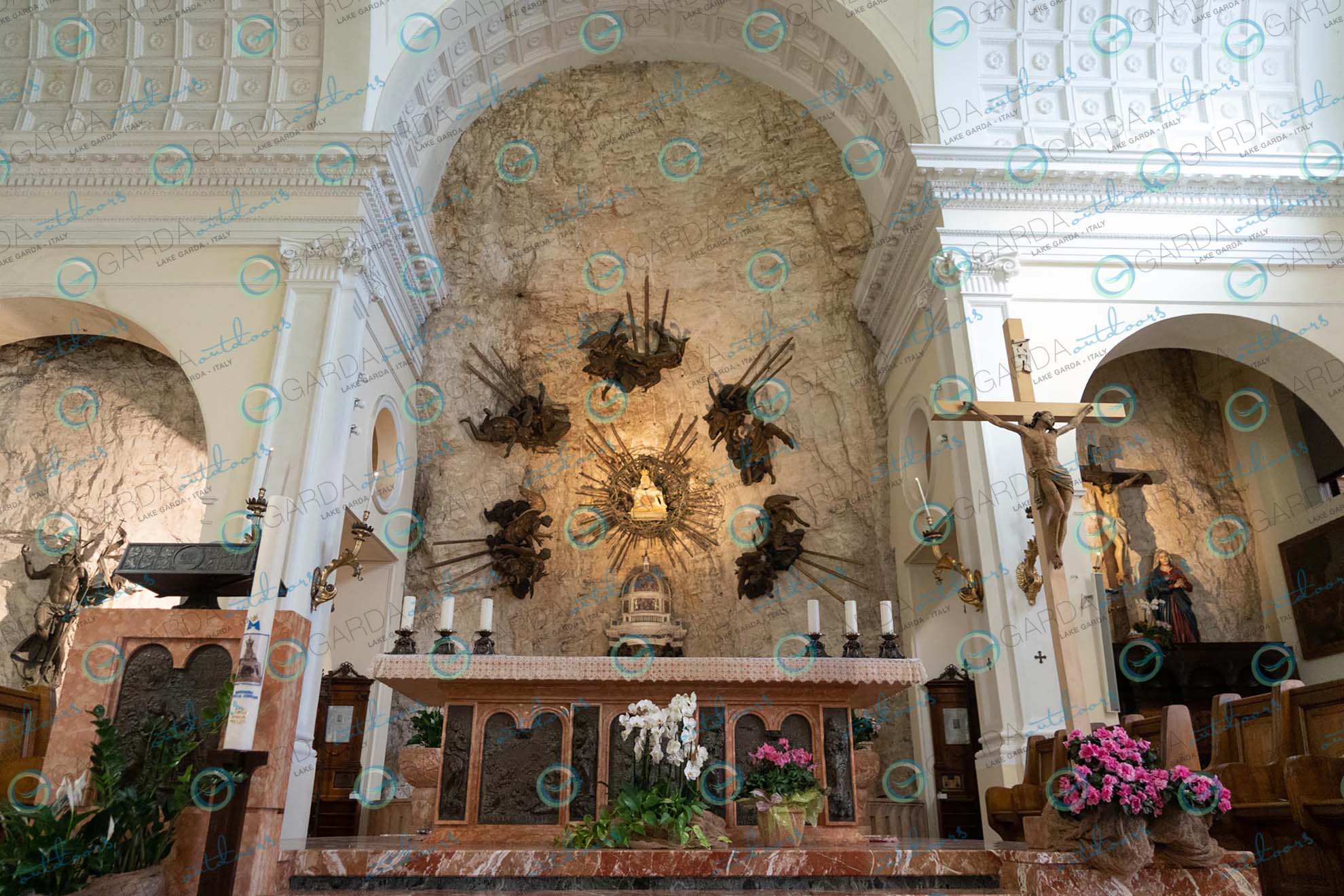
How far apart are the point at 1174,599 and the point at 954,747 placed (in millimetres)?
3232

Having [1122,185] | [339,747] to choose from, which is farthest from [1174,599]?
[339,747]

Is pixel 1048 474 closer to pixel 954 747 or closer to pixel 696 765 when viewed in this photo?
pixel 696 765

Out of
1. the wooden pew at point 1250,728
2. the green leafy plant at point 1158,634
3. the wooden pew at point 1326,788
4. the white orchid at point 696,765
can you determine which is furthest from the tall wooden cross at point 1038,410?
the green leafy plant at point 1158,634

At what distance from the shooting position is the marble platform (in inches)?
221

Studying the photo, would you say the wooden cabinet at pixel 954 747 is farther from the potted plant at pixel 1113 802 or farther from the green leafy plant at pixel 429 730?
the green leafy plant at pixel 429 730

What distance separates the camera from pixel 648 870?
5.59m

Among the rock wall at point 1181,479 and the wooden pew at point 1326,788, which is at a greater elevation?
the rock wall at point 1181,479

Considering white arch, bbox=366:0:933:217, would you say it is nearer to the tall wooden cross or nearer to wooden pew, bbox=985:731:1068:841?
the tall wooden cross

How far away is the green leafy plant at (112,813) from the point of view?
3.86 metres

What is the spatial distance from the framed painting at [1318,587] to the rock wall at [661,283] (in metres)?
Answer: 4.70

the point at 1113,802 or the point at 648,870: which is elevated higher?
the point at 1113,802

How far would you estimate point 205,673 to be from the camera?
483cm

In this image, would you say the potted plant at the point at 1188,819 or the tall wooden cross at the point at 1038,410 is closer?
the potted plant at the point at 1188,819

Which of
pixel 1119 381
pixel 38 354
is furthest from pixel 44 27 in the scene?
pixel 1119 381
